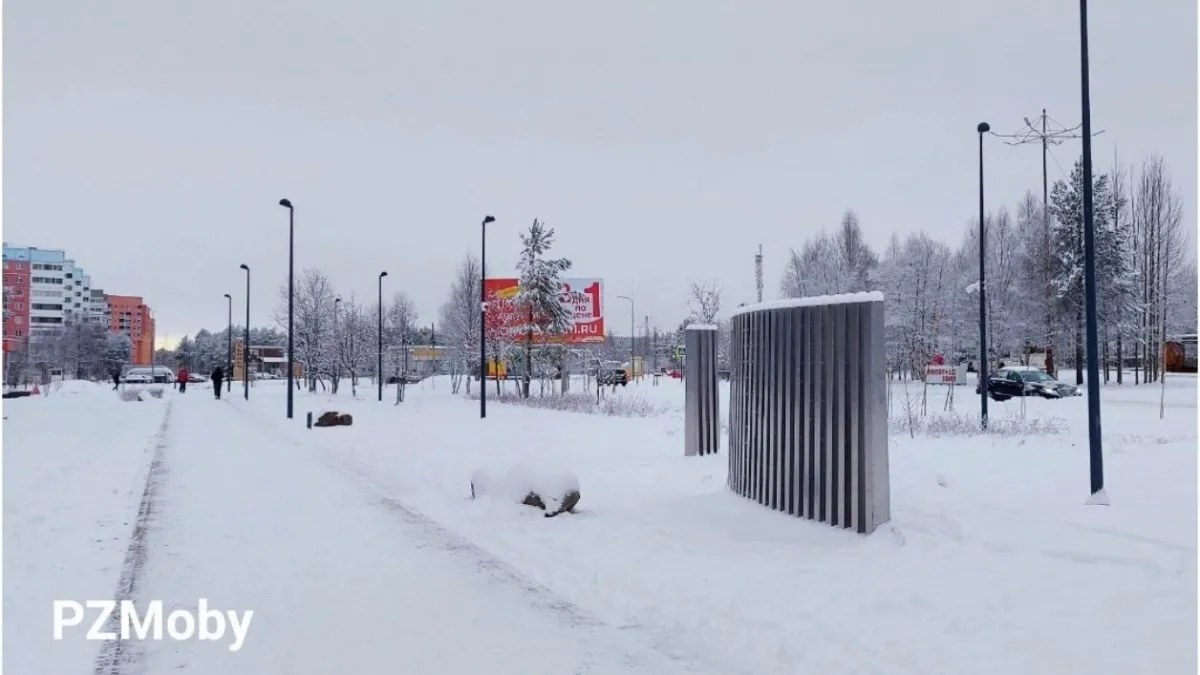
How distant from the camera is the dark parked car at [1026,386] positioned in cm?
3859

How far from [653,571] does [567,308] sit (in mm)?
38359

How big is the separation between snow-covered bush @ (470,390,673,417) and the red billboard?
158 inches

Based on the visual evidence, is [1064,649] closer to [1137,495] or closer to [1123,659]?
[1123,659]

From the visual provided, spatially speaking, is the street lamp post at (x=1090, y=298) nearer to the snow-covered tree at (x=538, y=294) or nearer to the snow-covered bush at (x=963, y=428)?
the snow-covered bush at (x=963, y=428)

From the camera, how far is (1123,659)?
537 centimetres

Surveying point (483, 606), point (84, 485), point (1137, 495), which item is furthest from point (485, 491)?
point (1137, 495)

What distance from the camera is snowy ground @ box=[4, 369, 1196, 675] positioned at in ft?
19.0

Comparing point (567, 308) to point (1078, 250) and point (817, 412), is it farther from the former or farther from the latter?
point (817, 412)

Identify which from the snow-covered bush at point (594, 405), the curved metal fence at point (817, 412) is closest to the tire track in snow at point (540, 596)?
the curved metal fence at point (817, 412)

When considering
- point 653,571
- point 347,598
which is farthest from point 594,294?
point 347,598

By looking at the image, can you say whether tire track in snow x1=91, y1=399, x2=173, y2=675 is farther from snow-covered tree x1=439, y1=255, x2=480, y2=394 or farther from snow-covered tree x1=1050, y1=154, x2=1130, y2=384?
snow-covered tree x1=1050, y1=154, x2=1130, y2=384

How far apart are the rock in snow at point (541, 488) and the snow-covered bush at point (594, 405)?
16450 mm

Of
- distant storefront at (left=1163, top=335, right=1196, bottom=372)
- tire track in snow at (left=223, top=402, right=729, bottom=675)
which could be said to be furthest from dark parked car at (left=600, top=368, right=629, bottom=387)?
distant storefront at (left=1163, top=335, right=1196, bottom=372)

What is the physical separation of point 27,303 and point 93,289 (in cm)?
4897
